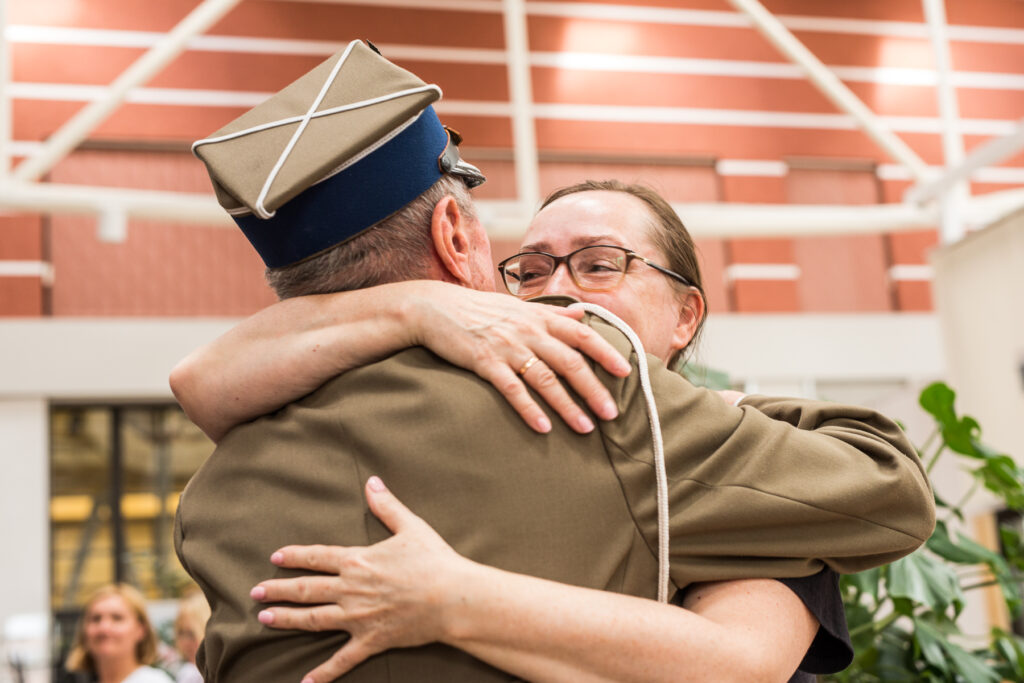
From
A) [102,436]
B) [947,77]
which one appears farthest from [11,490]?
[947,77]

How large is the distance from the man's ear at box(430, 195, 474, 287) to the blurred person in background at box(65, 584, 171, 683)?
16.4 feet

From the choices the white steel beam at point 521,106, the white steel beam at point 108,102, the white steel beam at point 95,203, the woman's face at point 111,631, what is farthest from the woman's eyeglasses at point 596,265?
the white steel beam at point 95,203

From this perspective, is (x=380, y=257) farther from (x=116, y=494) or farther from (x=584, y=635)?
(x=116, y=494)

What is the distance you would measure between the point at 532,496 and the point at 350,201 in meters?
0.41

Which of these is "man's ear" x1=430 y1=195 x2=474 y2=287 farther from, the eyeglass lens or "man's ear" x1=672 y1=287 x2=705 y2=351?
"man's ear" x1=672 y1=287 x2=705 y2=351

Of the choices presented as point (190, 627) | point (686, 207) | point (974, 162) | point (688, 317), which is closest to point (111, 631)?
point (190, 627)

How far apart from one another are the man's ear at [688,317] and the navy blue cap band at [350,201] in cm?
67

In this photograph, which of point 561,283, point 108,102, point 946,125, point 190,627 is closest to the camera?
point 561,283

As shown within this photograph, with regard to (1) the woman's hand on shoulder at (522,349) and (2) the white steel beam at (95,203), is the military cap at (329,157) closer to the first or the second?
(1) the woman's hand on shoulder at (522,349)

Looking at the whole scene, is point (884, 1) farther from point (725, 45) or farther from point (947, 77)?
point (947, 77)

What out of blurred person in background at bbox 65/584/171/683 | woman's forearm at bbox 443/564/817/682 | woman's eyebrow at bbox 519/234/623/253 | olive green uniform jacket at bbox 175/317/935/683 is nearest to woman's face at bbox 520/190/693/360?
woman's eyebrow at bbox 519/234/623/253

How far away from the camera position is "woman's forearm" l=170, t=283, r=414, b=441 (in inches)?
51.1

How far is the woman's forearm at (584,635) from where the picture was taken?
1.15m

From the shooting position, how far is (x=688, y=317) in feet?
6.35
